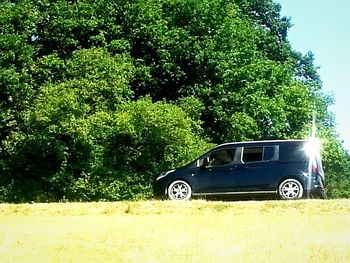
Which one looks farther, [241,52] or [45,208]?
[241,52]

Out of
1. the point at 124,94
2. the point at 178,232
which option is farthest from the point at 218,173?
the point at 124,94

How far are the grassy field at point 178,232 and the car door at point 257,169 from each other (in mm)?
1894

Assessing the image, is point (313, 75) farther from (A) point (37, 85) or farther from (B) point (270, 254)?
(B) point (270, 254)

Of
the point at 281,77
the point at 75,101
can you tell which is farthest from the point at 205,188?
the point at 281,77

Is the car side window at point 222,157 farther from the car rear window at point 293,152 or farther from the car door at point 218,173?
the car rear window at point 293,152

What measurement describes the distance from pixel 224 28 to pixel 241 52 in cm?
144

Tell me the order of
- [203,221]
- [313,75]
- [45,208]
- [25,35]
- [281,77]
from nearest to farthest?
[203,221]
[45,208]
[25,35]
[281,77]
[313,75]

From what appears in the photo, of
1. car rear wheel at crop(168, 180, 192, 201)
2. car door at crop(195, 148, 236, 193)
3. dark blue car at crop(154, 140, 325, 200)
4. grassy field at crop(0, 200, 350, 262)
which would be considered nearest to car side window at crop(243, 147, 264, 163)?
dark blue car at crop(154, 140, 325, 200)

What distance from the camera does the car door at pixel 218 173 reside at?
1702 centimetres

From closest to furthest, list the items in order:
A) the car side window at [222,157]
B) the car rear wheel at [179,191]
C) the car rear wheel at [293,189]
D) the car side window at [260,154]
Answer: the car rear wheel at [293,189]
the car side window at [260,154]
the car side window at [222,157]
the car rear wheel at [179,191]

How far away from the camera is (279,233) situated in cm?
1127

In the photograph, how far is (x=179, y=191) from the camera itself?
17406 millimetres

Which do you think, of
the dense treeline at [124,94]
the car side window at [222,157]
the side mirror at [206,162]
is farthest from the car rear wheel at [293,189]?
the dense treeline at [124,94]

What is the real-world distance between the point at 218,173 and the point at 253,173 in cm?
101
